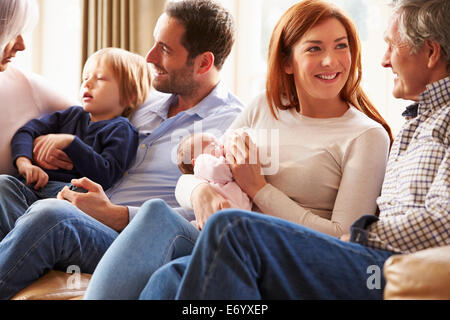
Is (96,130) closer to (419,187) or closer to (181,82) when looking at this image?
(181,82)

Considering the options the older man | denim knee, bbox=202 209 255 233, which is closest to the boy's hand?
the older man

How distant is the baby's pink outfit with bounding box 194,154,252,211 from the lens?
1625 millimetres

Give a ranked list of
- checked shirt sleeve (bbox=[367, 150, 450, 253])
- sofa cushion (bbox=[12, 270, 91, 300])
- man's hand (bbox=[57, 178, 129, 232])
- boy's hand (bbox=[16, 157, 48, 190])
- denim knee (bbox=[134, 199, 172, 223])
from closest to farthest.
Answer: checked shirt sleeve (bbox=[367, 150, 450, 253]) → denim knee (bbox=[134, 199, 172, 223]) → sofa cushion (bbox=[12, 270, 91, 300]) → man's hand (bbox=[57, 178, 129, 232]) → boy's hand (bbox=[16, 157, 48, 190])

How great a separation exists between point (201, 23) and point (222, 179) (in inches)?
30.7

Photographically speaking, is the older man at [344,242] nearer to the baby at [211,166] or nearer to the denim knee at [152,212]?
the denim knee at [152,212]

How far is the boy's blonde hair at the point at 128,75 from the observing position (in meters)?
2.13

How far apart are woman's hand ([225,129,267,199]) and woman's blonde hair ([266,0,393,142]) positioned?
0.17 metres

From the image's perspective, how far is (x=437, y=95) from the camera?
1.36 m

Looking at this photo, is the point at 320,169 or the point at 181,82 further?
the point at 181,82

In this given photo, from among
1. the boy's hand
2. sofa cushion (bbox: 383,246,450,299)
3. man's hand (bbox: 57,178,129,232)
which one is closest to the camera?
sofa cushion (bbox: 383,246,450,299)

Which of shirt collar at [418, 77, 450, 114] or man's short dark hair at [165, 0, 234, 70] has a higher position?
man's short dark hair at [165, 0, 234, 70]

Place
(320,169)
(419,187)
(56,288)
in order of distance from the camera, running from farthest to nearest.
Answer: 1. (320,169)
2. (56,288)
3. (419,187)

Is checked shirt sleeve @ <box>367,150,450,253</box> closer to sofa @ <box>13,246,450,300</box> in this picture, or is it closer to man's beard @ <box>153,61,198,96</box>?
sofa @ <box>13,246,450,300</box>

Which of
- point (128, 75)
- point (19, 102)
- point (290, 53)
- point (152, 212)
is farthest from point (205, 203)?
point (19, 102)
